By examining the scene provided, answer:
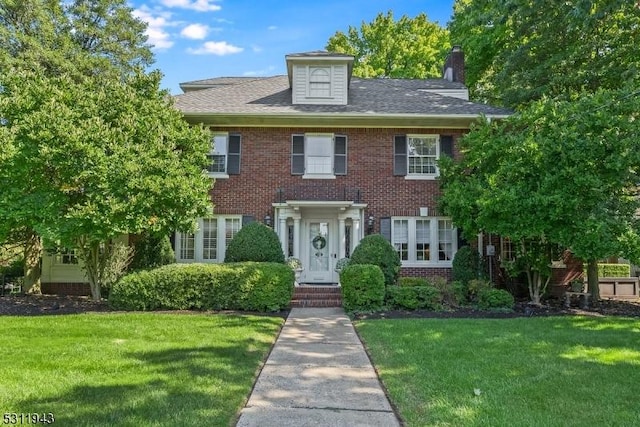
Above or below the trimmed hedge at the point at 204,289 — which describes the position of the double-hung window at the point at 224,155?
above

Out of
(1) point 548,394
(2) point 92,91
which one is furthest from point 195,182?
(1) point 548,394

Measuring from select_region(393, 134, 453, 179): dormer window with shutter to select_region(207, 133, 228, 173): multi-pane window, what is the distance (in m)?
5.19

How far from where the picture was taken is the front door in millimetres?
13898

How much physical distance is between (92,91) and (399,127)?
8466 millimetres

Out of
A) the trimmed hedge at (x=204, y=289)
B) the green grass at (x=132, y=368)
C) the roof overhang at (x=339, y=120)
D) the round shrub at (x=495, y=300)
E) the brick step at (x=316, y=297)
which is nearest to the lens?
the green grass at (x=132, y=368)

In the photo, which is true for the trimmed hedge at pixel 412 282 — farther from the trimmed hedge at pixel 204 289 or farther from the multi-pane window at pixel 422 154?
the multi-pane window at pixel 422 154

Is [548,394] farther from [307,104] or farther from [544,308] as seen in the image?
[307,104]

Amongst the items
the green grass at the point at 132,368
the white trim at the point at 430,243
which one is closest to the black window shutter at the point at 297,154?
the white trim at the point at 430,243

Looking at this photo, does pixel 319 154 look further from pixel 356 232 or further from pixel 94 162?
pixel 94 162

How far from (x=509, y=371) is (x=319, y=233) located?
9076mm

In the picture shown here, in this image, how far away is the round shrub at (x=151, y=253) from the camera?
12.6m

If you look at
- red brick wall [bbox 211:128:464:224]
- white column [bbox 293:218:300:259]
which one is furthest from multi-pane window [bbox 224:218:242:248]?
white column [bbox 293:218:300:259]

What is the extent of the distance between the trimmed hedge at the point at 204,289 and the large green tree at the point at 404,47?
19314 millimetres

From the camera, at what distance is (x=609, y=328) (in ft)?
27.7
